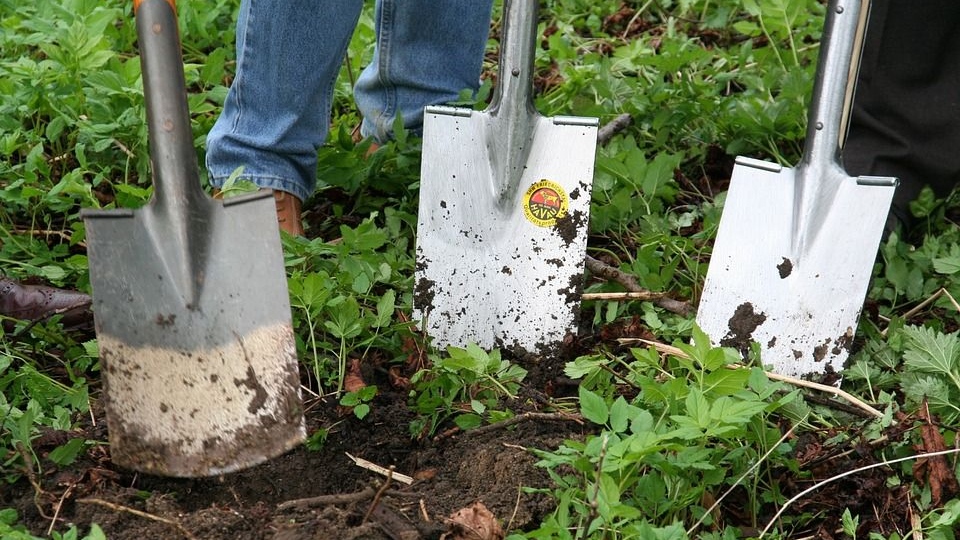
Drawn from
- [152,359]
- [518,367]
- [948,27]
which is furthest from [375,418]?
[948,27]

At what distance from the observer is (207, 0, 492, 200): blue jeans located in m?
2.06

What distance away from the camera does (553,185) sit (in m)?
1.98

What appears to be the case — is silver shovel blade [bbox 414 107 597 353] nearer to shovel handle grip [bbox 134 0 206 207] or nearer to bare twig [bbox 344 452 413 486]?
bare twig [bbox 344 452 413 486]

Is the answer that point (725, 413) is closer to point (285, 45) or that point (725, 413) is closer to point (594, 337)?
point (594, 337)

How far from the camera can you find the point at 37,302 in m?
Result: 2.05

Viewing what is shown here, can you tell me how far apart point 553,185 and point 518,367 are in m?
0.37

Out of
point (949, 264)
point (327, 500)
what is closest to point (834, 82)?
point (949, 264)

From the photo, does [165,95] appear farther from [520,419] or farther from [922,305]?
[922,305]

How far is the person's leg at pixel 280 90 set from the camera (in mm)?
2045

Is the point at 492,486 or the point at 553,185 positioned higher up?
the point at 553,185

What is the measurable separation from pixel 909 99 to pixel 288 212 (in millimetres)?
1464

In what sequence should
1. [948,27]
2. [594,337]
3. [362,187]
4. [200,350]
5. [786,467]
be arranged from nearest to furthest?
[200,350]
[786,467]
[594,337]
[948,27]
[362,187]

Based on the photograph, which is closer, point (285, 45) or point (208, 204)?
point (208, 204)

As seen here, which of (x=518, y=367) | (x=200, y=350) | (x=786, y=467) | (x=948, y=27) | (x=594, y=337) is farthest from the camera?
(x=948, y=27)
